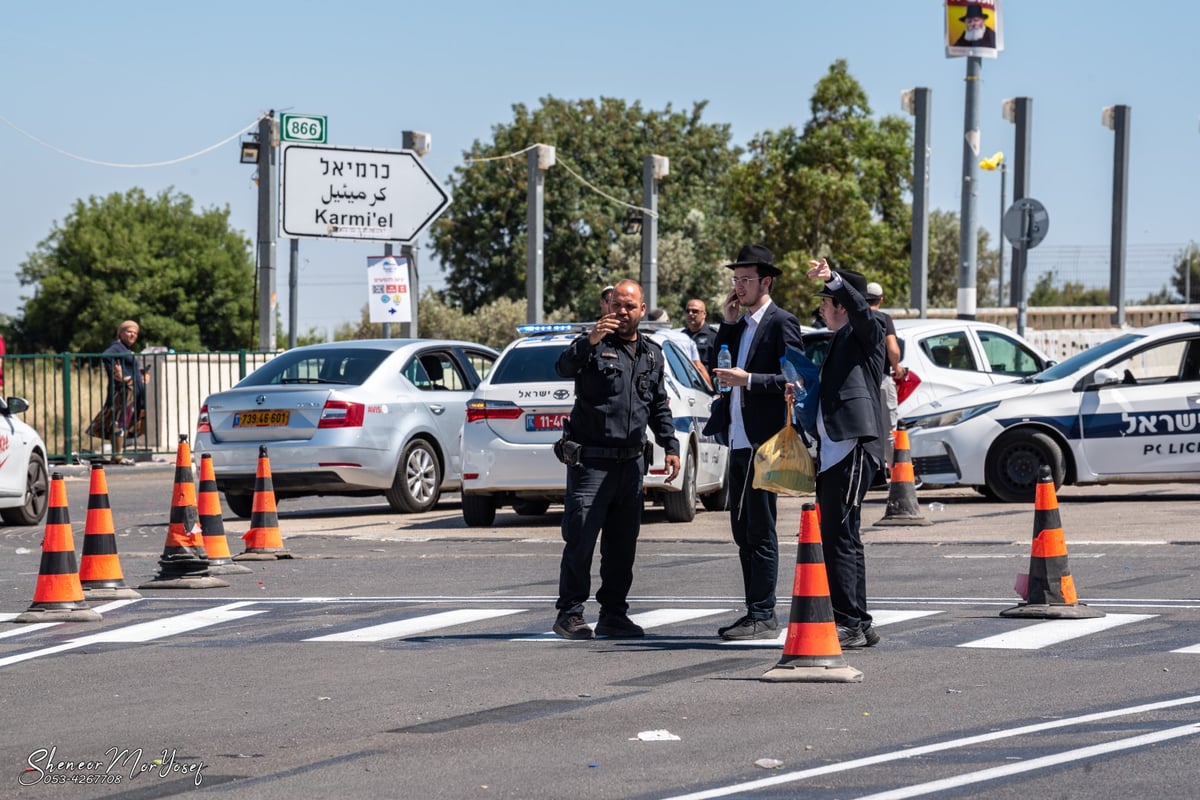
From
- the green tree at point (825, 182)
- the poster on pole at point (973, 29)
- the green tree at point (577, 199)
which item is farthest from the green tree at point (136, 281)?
the poster on pole at point (973, 29)

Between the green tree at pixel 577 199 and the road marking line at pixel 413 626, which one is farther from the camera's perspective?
the green tree at pixel 577 199

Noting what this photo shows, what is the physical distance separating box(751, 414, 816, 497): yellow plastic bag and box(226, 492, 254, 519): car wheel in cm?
974

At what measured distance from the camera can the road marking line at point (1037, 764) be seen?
6059mm

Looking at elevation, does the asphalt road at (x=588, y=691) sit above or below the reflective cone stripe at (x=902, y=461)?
below

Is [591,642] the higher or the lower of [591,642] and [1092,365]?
the lower

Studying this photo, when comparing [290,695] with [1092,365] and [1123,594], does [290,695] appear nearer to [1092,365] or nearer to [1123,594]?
[1123,594]

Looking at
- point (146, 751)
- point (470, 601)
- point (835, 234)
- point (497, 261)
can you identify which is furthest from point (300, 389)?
point (497, 261)

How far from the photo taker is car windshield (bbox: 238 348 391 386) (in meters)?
17.9

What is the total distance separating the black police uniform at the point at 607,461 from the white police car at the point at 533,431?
18.3ft

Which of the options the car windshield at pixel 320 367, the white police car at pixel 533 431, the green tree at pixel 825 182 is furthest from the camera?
the green tree at pixel 825 182

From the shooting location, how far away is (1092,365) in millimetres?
17594

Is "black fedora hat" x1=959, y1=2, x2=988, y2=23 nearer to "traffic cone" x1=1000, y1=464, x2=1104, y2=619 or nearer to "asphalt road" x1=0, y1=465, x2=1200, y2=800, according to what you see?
"asphalt road" x1=0, y1=465, x2=1200, y2=800

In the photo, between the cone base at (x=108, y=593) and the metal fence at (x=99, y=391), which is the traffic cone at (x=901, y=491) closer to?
the cone base at (x=108, y=593)

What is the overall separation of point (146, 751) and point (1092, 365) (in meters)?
12.3
